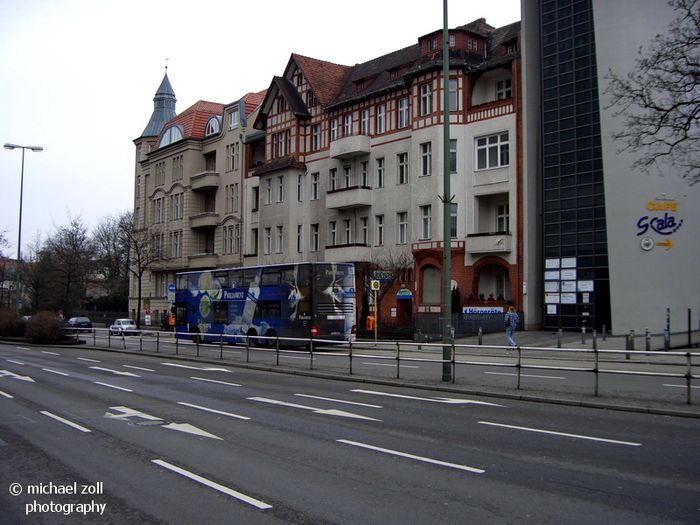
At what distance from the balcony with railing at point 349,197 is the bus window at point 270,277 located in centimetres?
1571

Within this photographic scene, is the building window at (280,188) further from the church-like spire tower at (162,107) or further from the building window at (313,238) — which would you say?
the church-like spire tower at (162,107)

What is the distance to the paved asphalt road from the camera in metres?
6.32

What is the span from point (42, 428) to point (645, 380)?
13.2 metres

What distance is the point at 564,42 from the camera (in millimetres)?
39375

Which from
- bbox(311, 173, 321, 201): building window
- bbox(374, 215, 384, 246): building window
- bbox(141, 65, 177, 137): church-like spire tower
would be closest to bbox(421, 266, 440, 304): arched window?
bbox(374, 215, 384, 246): building window

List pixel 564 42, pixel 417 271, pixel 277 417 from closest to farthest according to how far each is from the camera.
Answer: pixel 277 417 < pixel 564 42 < pixel 417 271

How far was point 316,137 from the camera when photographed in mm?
52719

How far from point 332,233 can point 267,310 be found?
1891cm

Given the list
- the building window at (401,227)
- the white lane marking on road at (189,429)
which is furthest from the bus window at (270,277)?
the white lane marking on road at (189,429)

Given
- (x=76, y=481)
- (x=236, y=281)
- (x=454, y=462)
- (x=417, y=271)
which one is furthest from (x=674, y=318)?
(x=76, y=481)

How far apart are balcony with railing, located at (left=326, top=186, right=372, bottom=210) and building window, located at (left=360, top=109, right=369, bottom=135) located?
4.12 meters

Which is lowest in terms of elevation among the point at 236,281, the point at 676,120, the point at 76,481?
the point at 76,481

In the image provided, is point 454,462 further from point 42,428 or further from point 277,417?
point 42,428

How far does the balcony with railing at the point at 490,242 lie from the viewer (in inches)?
1553
